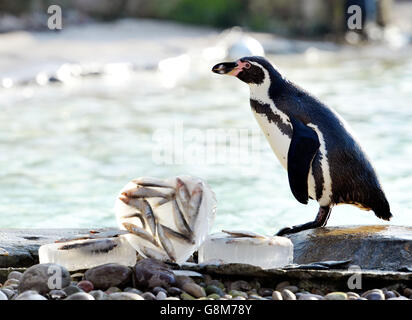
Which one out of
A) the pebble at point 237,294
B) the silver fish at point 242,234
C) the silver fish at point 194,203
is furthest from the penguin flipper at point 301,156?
the pebble at point 237,294

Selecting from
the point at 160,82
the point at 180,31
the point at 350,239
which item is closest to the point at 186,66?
the point at 160,82

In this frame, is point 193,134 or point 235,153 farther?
point 193,134

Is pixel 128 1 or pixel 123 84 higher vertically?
pixel 128 1

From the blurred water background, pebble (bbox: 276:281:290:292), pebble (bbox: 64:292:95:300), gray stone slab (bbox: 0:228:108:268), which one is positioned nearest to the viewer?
pebble (bbox: 64:292:95:300)

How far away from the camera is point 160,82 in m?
11.3

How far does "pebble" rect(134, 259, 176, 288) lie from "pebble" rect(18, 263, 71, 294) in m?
0.23

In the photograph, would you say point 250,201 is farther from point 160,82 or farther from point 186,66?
point 186,66

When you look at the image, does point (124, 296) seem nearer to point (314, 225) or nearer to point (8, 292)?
point (8, 292)

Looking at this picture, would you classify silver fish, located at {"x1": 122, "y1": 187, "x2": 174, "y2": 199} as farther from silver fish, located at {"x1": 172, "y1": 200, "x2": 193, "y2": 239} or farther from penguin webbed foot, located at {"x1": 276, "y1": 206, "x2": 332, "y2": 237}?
penguin webbed foot, located at {"x1": 276, "y1": 206, "x2": 332, "y2": 237}

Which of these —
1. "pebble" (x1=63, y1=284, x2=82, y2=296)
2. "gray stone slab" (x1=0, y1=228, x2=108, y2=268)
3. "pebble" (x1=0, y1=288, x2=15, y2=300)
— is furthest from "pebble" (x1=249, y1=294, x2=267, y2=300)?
"gray stone slab" (x1=0, y1=228, x2=108, y2=268)

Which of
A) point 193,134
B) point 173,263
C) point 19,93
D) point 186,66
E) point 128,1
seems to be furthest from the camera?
point 128,1

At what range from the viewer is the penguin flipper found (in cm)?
359

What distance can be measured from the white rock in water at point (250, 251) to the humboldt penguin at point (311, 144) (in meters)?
0.51

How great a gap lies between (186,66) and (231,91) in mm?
1854
